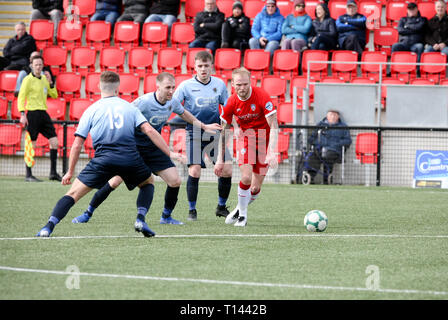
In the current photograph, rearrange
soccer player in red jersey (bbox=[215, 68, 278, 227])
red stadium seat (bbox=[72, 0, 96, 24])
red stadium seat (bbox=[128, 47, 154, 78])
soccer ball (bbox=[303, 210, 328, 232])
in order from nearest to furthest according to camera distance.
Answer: soccer ball (bbox=[303, 210, 328, 232]) → soccer player in red jersey (bbox=[215, 68, 278, 227]) → red stadium seat (bbox=[128, 47, 154, 78]) → red stadium seat (bbox=[72, 0, 96, 24])

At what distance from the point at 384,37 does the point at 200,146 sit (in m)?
10.1

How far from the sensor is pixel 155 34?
1828cm

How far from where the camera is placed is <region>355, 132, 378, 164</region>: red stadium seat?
48.4ft

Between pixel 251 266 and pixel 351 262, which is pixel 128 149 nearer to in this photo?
pixel 251 266

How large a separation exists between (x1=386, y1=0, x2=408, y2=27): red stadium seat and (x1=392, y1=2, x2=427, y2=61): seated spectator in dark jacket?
1.26 meters

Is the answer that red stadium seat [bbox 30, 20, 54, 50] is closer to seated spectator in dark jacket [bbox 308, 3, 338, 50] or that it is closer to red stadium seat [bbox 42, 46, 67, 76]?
red stadium seat [bbox 42, 46, 67, 76]

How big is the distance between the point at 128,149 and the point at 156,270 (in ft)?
5.86

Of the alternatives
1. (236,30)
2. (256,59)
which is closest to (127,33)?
(236,30)

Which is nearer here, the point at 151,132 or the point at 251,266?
the point at 251,266

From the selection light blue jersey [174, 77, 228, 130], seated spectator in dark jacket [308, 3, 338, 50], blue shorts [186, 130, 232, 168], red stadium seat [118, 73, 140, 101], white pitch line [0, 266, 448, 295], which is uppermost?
seated spectator in dark jacket [308, 3, 338, 50]

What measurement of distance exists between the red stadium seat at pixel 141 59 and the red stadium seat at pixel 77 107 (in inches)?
70.4

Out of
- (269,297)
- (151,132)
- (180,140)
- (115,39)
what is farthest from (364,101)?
(269,297)

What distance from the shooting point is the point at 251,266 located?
5723 mm

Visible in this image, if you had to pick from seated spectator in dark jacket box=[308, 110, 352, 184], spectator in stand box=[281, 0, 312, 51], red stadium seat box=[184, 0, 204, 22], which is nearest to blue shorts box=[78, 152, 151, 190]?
seated spectator in dark jacket box=[308, 110, 352, 184]
